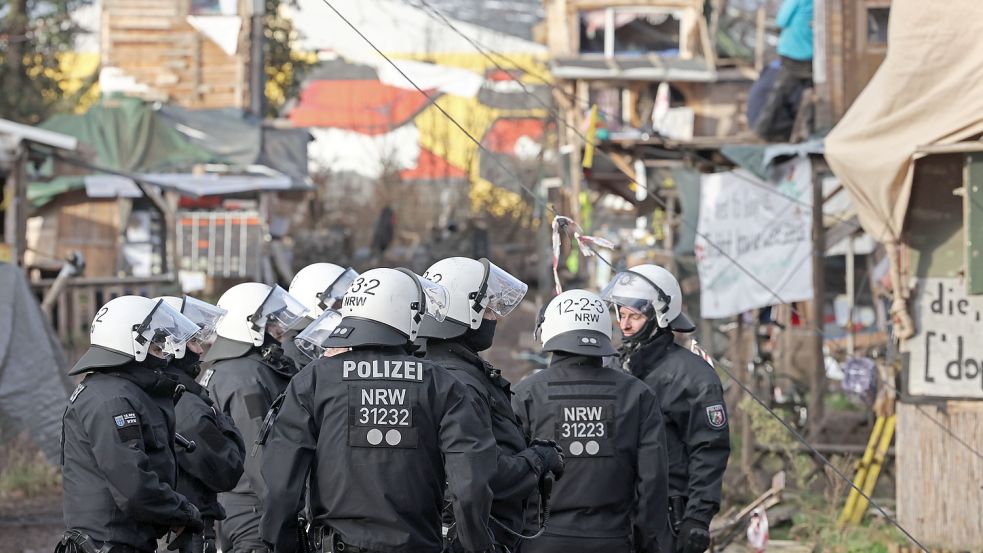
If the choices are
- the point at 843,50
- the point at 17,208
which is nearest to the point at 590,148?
the point at 843,50

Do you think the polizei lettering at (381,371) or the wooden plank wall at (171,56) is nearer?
the polizei lettering at (381,371)

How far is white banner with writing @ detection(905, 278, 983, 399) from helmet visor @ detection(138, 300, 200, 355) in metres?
6.23

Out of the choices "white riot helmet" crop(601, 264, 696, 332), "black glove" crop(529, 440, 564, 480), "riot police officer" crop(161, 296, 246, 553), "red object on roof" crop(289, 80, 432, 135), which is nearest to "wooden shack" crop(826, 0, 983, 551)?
"white riot helmet" crop(601, 264, 696, 332)

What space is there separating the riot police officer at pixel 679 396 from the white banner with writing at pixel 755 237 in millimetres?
5959

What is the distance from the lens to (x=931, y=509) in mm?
10586

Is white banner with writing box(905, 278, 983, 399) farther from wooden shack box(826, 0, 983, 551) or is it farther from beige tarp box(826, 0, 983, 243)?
beige tarp box(826, 0, 983, 243)

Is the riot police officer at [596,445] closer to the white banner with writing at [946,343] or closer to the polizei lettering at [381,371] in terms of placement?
the polizei lettering at [381,371]

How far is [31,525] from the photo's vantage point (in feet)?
39.3

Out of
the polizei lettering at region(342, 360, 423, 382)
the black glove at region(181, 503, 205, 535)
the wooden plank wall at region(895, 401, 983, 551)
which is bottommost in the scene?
the wooden plank wall at region(895, 401, 983, 551)

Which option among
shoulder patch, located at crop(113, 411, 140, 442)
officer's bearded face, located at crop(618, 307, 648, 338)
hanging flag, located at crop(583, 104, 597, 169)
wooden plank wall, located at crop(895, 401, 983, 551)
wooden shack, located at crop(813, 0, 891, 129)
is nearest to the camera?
shoulder patch, located at crop(113, 411, 140, 442)

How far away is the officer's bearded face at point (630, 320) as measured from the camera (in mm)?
7957

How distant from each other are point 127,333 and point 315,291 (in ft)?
7.80

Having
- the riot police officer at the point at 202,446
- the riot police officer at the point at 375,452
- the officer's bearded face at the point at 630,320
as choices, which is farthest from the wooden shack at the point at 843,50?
the riot police officer at the point at 375,452

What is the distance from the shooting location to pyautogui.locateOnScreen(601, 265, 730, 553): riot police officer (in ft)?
24.3
